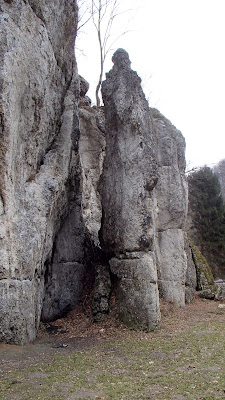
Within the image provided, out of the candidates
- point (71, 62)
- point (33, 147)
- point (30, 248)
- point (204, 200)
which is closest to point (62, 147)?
point (33, 147)

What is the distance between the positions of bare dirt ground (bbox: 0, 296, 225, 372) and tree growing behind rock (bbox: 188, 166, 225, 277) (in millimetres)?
11898

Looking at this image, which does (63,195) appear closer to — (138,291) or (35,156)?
(35,156)

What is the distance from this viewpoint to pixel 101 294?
9.38 metres

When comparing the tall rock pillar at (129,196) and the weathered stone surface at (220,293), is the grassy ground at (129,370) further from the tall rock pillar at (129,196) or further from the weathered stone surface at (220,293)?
the weathered stone surface at (220,293)

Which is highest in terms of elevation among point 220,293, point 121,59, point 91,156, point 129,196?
point 121,59

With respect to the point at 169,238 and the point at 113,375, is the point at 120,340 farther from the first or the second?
the point at 169,238

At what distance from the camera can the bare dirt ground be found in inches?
254

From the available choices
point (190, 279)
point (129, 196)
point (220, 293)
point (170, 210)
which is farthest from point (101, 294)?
point (190, 279)

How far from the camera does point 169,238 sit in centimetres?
1269

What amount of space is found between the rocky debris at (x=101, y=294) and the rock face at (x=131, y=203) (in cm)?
39

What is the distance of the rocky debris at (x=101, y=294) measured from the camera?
9.17 metres

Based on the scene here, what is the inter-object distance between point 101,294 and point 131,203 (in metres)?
2.33

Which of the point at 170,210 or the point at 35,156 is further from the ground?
the point at 35,156

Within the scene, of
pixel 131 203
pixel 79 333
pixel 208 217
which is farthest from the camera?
pixel 208 217
